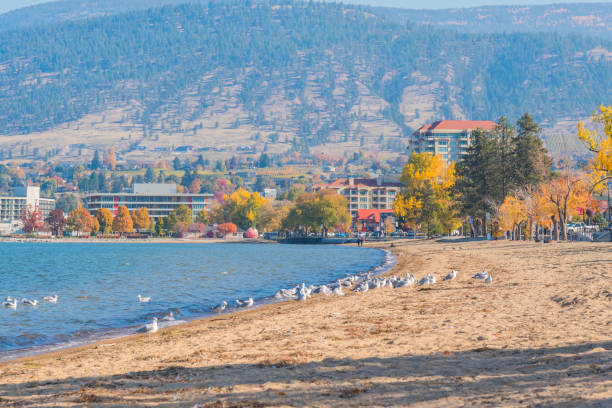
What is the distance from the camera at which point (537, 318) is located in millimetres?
19047

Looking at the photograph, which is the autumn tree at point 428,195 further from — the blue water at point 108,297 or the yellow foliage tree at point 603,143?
the blue water at point 108,297

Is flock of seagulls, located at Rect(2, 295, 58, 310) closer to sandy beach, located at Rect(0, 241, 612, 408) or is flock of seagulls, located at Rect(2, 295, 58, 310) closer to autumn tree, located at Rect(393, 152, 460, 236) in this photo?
sandy beach, located at Rect(0, 241, 612, 408)

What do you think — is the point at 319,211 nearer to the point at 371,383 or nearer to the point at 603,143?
the point at 603,143

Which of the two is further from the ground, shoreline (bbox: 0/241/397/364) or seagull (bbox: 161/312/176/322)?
seagull (bbox: 161/312/176/322)

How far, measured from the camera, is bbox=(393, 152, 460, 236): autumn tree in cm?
11594

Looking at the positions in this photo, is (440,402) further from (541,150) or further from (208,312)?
(541,150)

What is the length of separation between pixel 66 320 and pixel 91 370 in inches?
552

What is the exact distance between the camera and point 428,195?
11575 cm

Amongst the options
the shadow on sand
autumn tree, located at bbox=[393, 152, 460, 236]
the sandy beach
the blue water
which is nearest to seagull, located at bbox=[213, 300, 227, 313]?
the blue water

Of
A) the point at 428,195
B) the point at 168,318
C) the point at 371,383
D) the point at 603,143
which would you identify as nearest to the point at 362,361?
the point at 371,383

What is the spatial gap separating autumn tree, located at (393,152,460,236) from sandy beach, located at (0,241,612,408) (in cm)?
9139

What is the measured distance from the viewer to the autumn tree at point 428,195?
11594 cm

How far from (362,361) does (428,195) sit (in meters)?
103

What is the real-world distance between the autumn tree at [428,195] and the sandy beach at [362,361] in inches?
3598
